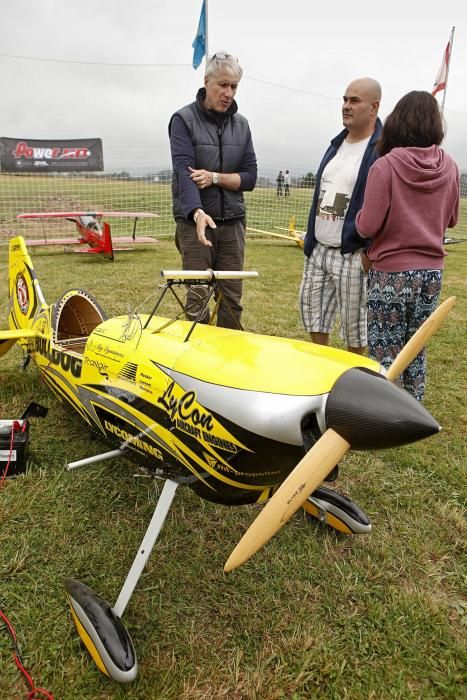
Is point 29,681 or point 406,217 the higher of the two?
point 406,217

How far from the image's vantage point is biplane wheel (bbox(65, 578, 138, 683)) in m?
1.82

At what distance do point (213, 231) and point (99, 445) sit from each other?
1784 mm

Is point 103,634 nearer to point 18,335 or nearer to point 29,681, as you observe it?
point 29,681

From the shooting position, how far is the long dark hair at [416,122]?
8.77ft

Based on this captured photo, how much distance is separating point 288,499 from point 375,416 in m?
0.37

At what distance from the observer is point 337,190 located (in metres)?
3.27

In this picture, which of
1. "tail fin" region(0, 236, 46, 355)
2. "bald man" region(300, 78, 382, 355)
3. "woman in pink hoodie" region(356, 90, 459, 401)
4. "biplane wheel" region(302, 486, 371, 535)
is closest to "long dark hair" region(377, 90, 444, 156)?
"woman in pink hoodie" region(356, 90, 459, 401)

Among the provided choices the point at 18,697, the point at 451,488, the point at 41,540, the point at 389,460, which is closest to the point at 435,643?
the point at 451,488

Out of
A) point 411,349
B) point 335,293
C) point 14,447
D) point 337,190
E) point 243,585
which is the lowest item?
point 243,585

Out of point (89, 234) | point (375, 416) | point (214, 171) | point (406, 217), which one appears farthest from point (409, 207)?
point (89, 234)

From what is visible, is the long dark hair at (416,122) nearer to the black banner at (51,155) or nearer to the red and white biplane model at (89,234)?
the red and white biplane model at (89,234)

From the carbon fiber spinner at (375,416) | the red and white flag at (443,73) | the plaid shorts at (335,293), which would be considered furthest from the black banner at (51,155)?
the carbon fiber spinner at (375,416)

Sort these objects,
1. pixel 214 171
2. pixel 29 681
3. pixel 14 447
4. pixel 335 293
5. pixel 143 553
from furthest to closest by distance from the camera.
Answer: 1. pixel 335 293
2. pixel 214 171
3. pixel 14 447
4. pixel 143 553
5. pixel 29 681

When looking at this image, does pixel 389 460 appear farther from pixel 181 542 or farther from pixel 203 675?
pixel 203 675
